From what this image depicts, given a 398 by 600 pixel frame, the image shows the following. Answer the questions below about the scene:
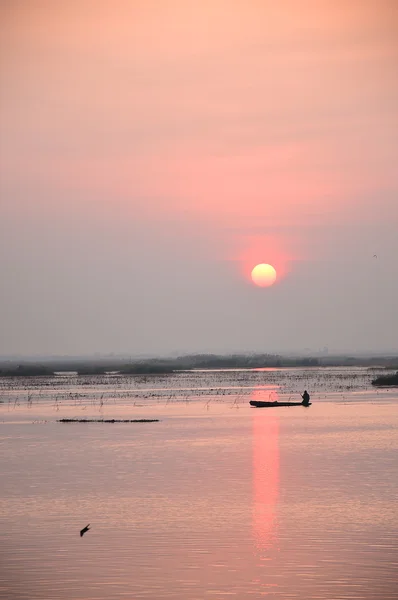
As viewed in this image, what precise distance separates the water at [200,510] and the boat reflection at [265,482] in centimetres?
5

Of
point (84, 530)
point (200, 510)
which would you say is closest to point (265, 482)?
point (200, 510)

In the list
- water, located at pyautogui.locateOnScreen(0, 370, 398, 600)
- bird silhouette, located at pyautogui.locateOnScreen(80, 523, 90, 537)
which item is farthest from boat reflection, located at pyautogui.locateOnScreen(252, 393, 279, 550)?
bird silhouette, located at pyautogui.locateOnScreen(80, 523, 90, 537)

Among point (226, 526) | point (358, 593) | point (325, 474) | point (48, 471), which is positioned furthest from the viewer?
point (48, 471)

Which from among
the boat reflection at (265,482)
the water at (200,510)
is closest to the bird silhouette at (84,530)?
the water at (200,510)

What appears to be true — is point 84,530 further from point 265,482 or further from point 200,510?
point 265,482

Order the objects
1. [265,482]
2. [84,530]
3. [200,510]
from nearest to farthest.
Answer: [84,530]
[200,510]
[265,482]

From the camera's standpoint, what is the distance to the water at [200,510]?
58.8 ft

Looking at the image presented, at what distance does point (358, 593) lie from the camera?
55.1ft

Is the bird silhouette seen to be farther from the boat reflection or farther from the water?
the boat reflection

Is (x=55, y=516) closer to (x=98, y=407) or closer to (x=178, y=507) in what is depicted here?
(x=178, y=507)

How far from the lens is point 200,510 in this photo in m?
24.9

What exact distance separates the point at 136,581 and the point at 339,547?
4.64 metres

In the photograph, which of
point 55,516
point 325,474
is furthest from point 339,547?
point 325,474

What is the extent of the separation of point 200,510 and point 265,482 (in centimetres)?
514
